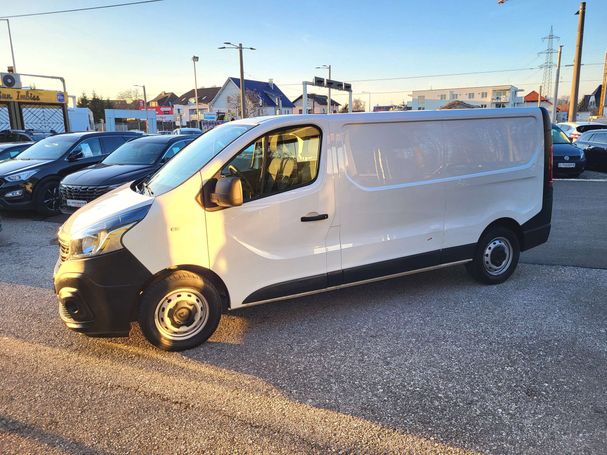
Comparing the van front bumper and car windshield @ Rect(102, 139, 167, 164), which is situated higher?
car windshield @ Rect(102, 139, 167, 164)

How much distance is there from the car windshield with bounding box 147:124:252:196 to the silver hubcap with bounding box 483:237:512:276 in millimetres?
3009

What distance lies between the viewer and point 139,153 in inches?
356

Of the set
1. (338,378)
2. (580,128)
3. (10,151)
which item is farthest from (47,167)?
(580,128)

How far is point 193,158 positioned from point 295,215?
43.3 inches

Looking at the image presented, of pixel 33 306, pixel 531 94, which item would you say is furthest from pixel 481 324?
pixel 531 94

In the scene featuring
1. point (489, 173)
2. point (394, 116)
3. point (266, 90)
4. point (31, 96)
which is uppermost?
point (266, 90)

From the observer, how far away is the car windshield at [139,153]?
29.0ft

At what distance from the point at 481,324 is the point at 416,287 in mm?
1079

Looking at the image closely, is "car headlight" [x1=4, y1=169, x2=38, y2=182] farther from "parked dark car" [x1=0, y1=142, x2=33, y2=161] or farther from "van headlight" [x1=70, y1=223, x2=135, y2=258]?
"van headlight" [x1=70, y1=223, x2=135, y2=258]

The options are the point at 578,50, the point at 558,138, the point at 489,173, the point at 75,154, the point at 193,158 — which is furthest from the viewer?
the point at 578,50

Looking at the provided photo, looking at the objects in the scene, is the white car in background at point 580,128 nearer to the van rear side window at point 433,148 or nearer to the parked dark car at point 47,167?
the van rear side window at point 433,148

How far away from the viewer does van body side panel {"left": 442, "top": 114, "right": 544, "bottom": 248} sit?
4691mm

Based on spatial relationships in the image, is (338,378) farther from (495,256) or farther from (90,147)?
(90,147)

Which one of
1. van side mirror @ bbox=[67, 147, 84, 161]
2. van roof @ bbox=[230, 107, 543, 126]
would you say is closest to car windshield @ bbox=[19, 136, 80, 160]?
van side mirror @ bbox=[67, 147, 84, 161]
